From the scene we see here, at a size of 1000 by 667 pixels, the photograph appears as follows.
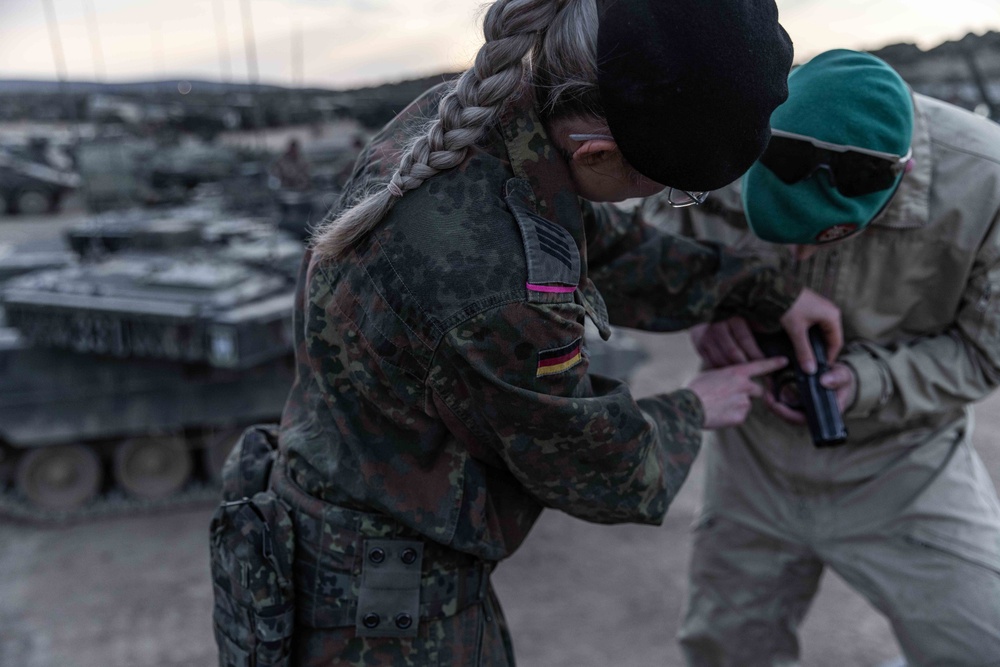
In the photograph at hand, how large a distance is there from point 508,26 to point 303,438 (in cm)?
82

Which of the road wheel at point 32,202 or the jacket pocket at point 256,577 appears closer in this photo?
the jacket pocket at point 256,577

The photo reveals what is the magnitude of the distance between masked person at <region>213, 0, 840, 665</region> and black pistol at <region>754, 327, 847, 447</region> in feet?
1.35

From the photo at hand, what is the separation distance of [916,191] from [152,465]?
16.6ft

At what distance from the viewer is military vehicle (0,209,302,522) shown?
16.9 ft

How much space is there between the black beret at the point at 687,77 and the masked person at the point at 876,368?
1.75 ft

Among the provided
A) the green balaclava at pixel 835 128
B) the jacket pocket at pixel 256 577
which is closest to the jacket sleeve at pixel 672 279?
the green balaclava at pixel 835 128

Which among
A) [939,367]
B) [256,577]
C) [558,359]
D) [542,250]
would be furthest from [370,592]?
[939,367]

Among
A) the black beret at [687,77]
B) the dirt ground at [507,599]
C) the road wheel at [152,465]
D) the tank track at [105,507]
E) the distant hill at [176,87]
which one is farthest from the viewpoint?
the distant hill at [176,87]

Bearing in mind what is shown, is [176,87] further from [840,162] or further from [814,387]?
[840,162]

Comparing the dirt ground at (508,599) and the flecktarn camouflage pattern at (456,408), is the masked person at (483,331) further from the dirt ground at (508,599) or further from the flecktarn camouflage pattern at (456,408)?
the dirt ground at (508,599)

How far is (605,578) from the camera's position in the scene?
4.37 meters

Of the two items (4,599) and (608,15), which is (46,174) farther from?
(608,15)

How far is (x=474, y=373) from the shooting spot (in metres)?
1.34

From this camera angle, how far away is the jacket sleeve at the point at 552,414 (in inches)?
51.7
